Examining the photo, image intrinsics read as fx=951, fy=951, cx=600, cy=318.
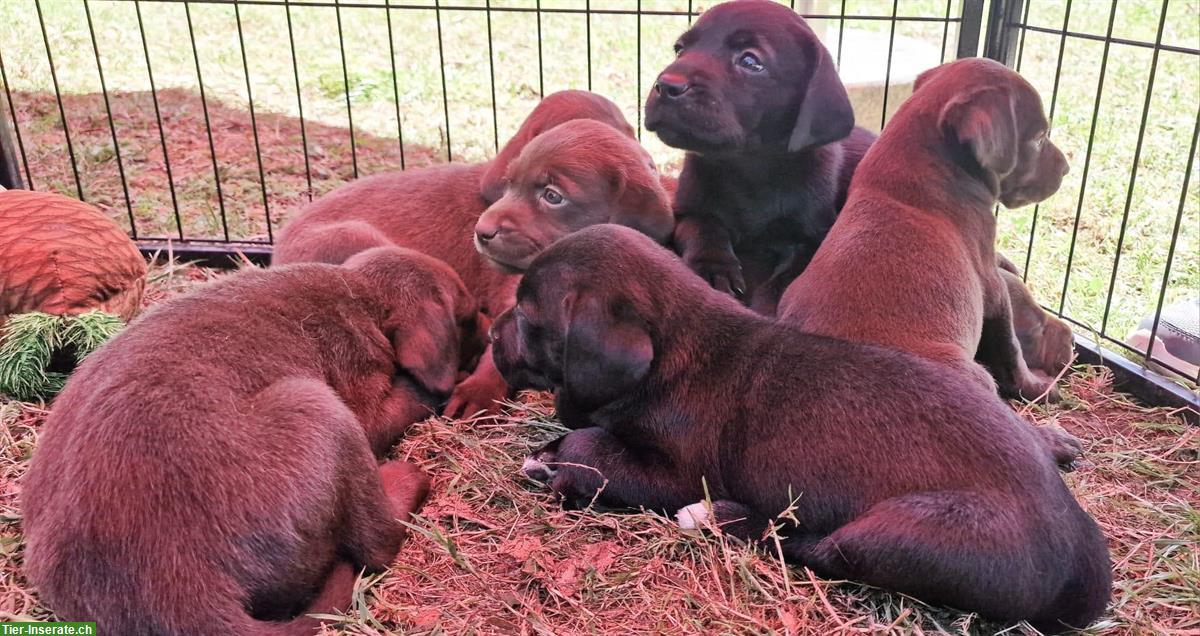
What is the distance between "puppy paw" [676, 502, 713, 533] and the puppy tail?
1.11 meters

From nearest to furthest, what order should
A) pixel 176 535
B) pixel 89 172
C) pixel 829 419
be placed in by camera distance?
pixel 176 535 < pixel 829 419 < pixel 89 172

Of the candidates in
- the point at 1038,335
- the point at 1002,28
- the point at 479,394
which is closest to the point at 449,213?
the point at 479,394

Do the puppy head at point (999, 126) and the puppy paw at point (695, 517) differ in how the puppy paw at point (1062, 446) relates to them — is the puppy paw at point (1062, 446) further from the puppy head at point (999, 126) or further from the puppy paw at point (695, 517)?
the puppy paw at point (695, 517)

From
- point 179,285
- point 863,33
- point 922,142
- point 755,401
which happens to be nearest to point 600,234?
point 755,401

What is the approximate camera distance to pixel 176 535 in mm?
2615

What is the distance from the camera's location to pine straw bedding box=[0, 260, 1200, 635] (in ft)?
9.74

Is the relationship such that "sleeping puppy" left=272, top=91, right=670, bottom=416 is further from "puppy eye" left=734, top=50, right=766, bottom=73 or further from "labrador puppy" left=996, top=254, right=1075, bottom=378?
"labrador puppy" left=996, top=254, right=1075, bottom=378

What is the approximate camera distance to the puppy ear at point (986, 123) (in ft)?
12.8

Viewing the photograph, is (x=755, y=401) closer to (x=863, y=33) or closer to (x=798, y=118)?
(x=798, y=118)

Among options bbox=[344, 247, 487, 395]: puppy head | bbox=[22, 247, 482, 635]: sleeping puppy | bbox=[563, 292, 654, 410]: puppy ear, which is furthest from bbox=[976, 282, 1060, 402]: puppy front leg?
bbox=[22, 247, 482, 635]: sleeping puppy

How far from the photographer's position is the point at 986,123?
154 inches

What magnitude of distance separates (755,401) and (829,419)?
10.5 inches

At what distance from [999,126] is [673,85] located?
1.36m

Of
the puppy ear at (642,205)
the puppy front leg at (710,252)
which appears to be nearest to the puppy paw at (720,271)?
the puppy front leg at (710,252)
